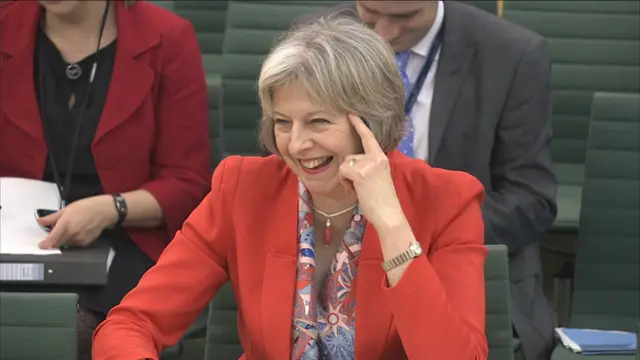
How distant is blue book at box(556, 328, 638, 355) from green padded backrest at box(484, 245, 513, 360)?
57cm

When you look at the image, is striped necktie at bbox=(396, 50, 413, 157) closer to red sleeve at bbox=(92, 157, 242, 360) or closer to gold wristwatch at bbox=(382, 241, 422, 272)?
red sleeve at bbox=(92, 157, 242, 360)

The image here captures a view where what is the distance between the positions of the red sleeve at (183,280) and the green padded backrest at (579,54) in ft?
6.74

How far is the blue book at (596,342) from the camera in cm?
293

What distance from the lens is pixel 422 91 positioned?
10.3 ft

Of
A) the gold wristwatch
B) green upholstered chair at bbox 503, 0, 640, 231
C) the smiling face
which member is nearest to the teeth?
the smiling face

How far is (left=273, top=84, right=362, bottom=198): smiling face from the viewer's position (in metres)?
2.11

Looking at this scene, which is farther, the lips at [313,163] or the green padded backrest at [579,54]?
the green padded backrest at [579,54]

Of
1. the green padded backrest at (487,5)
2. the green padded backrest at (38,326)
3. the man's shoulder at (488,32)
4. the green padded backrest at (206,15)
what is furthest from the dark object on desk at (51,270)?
the green padded backrest at (206,15)

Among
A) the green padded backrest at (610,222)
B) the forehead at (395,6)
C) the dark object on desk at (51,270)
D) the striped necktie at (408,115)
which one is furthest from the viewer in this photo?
the green padded backrest at (610,222)

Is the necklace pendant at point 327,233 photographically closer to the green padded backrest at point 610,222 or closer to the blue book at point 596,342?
the blue book at point 596,342

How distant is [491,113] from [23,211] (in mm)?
1209

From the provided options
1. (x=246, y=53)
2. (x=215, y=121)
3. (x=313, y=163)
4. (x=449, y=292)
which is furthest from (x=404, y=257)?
(x=246, y=53)

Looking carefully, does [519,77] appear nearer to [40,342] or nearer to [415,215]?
[415,215]

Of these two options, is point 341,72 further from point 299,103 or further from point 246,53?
point 246,53
